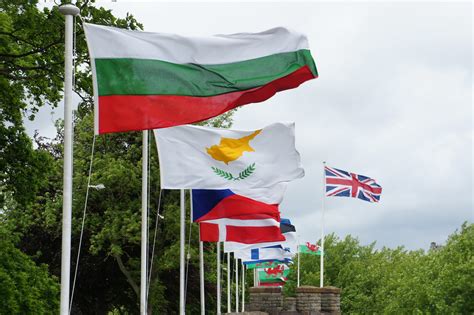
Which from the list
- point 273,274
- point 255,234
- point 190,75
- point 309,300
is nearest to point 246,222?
point 255,234

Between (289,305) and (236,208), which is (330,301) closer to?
(289,305)

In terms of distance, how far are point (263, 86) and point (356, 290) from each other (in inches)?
2248

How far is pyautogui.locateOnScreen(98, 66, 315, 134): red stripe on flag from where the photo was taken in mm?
11273

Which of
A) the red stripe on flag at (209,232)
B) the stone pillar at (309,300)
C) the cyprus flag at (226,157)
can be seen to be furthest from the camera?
the stone pillar at (309,300)

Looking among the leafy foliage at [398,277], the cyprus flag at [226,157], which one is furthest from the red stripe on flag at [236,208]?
the leafy foliage at [398,277]

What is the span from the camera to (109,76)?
37.2 ft

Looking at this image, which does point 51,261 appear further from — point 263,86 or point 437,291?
point 263,86

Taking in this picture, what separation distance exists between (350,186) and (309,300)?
877 cm

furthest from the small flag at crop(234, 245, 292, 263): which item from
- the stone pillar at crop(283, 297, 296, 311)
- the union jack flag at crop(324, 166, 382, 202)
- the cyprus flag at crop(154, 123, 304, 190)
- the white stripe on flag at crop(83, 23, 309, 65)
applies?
the white stripe on flag at crop(83, 23, 309, 65)

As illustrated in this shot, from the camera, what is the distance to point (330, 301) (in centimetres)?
2766

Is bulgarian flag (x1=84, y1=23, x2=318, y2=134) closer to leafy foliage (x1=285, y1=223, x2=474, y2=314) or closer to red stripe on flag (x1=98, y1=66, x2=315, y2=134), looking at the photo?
red stripe on flag (x1=98, y1=66, x2=315, y2=134)

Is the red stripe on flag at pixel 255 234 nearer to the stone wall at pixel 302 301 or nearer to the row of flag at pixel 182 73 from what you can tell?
the stone wall at pixel 302 301

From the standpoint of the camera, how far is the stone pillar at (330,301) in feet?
90.6

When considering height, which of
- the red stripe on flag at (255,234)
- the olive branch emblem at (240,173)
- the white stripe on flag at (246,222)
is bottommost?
the red stripe on flag at (255,234)
